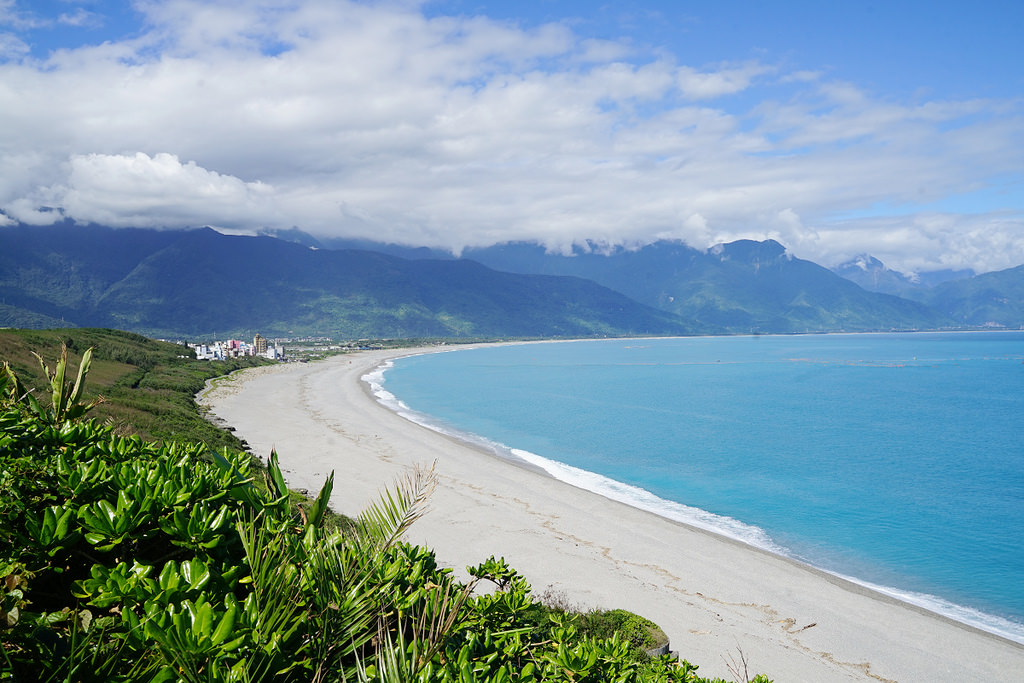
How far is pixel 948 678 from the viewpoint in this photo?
39.7 ft

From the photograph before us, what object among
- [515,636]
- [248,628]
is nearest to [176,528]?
[248,628]

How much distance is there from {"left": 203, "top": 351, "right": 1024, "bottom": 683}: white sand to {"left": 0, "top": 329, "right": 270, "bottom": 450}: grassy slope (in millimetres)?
4641

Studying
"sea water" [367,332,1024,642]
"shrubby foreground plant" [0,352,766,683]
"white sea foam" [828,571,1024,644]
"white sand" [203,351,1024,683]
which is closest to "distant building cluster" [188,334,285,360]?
"sea water" [367,332,1024,642]

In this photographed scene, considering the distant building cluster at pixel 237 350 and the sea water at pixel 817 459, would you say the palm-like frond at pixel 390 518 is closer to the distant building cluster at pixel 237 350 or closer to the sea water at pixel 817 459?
the sea water at pixel 817 459

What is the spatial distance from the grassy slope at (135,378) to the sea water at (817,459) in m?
16.4

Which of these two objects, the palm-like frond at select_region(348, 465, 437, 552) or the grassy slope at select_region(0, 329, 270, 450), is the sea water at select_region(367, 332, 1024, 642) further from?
the palm-like frond at select_region(348, 465, 437, 552)

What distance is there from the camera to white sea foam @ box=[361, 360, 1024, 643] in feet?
51.0

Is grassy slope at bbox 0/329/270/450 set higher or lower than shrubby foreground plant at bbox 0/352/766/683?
lower

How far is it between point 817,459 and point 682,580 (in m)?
22.9

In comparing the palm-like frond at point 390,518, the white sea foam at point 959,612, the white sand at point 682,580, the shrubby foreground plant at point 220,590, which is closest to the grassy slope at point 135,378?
the white sand at point 682,580

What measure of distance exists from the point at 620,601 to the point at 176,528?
13.4 metres

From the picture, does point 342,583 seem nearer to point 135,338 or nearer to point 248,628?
point 248,628

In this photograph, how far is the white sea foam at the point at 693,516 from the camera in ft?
51.0

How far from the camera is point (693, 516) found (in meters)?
23.5
